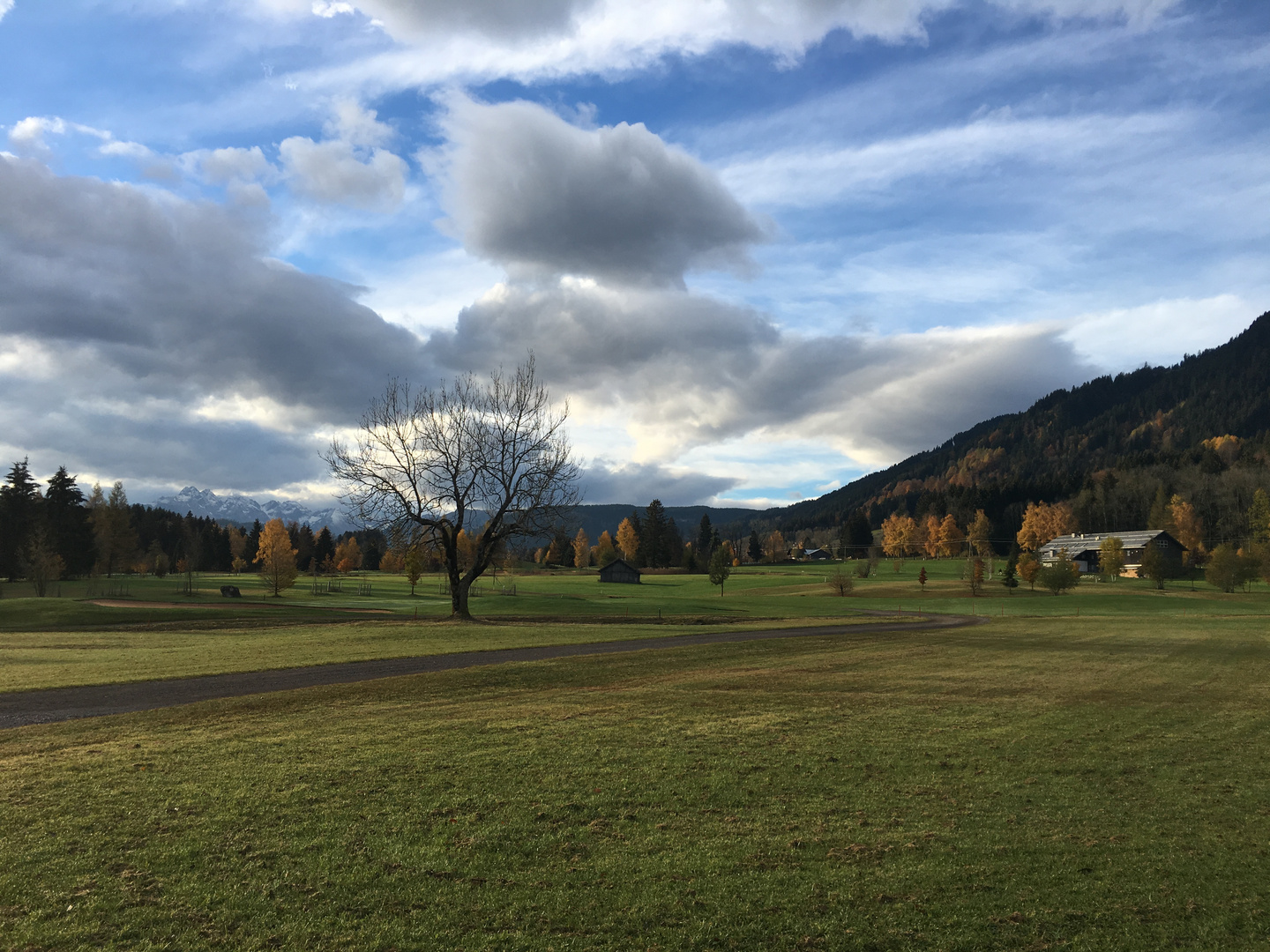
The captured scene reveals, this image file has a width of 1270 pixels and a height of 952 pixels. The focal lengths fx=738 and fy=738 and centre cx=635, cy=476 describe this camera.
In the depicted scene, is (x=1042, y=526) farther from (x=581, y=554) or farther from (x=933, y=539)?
(x=581, y=554)

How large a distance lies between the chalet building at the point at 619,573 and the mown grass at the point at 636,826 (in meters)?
91.9

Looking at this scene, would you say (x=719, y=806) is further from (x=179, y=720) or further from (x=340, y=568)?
(x=340, y=568)

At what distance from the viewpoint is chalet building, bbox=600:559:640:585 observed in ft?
355

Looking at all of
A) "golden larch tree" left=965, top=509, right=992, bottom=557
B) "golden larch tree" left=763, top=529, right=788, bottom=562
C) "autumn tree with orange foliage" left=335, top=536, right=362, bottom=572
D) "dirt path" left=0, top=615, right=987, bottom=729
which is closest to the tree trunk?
"dirt path" left=0, top=615, right=987, bottom=729

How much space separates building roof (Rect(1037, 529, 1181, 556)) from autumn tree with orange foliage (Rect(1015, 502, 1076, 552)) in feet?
13.7

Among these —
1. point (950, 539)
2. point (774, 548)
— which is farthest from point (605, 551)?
point (950, 539)

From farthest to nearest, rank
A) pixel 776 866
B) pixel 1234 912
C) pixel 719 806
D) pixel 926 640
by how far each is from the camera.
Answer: pixel 926 640
pixel 719 806
pixel 776 866
pixel 1234 912

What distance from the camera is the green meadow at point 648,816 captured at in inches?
246

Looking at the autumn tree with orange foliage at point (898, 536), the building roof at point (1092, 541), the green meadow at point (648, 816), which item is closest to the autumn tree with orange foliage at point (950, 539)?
the autumn tree with orange foliage at point (898, 536)

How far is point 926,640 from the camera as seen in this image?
33.7 metres

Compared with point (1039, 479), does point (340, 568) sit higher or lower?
lower

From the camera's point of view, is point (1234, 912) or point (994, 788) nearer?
point (1234, 912)

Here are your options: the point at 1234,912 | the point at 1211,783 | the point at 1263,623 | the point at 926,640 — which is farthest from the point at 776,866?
the point at 1263,623

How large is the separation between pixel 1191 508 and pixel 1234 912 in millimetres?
141868
